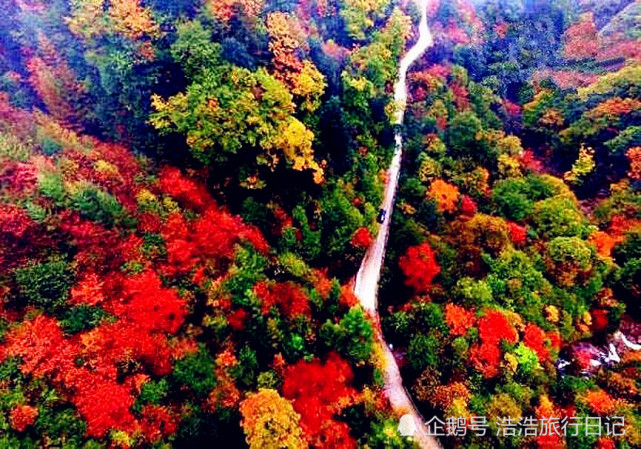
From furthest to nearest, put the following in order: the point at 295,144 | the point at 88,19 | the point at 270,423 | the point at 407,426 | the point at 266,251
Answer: the point at 295,144, the point at 88,19, the point at 266,251, the point at 407,426, the point at 270,423

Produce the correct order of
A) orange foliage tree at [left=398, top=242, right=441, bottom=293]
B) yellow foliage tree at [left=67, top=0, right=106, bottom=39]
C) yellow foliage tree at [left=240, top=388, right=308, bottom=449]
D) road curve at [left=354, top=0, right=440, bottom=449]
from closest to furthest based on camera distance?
yellow foliage tree at [left=240, top=388, right=308, bottom=449] → road curve at [left=354, top=0, right=440, bottom=449] → yellow foliage tree at [left=67, top=0, right=106, bottom=39] → orange foliage tree at [left=398, top=242, right=441, bottom=293]

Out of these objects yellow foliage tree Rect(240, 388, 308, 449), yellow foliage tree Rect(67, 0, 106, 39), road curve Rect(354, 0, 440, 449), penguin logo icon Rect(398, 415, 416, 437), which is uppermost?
yellow foliage tree Rect(67, 0, 106, 39)

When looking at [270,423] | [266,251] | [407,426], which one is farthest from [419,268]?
[270,423]

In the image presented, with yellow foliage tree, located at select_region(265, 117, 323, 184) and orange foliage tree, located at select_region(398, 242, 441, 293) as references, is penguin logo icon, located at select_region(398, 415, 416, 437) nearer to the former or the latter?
orange foliage tree, located at select_region(398, 242, 441, 293)

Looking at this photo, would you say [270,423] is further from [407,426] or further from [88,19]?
[88,19]

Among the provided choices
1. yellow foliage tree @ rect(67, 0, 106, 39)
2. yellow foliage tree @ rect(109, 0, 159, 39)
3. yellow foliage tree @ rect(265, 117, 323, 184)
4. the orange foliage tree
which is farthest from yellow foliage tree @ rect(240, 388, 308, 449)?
yellow foliage tree @ rect(67, 0, 106, 39)

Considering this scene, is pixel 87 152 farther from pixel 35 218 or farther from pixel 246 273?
pixel 246 273
